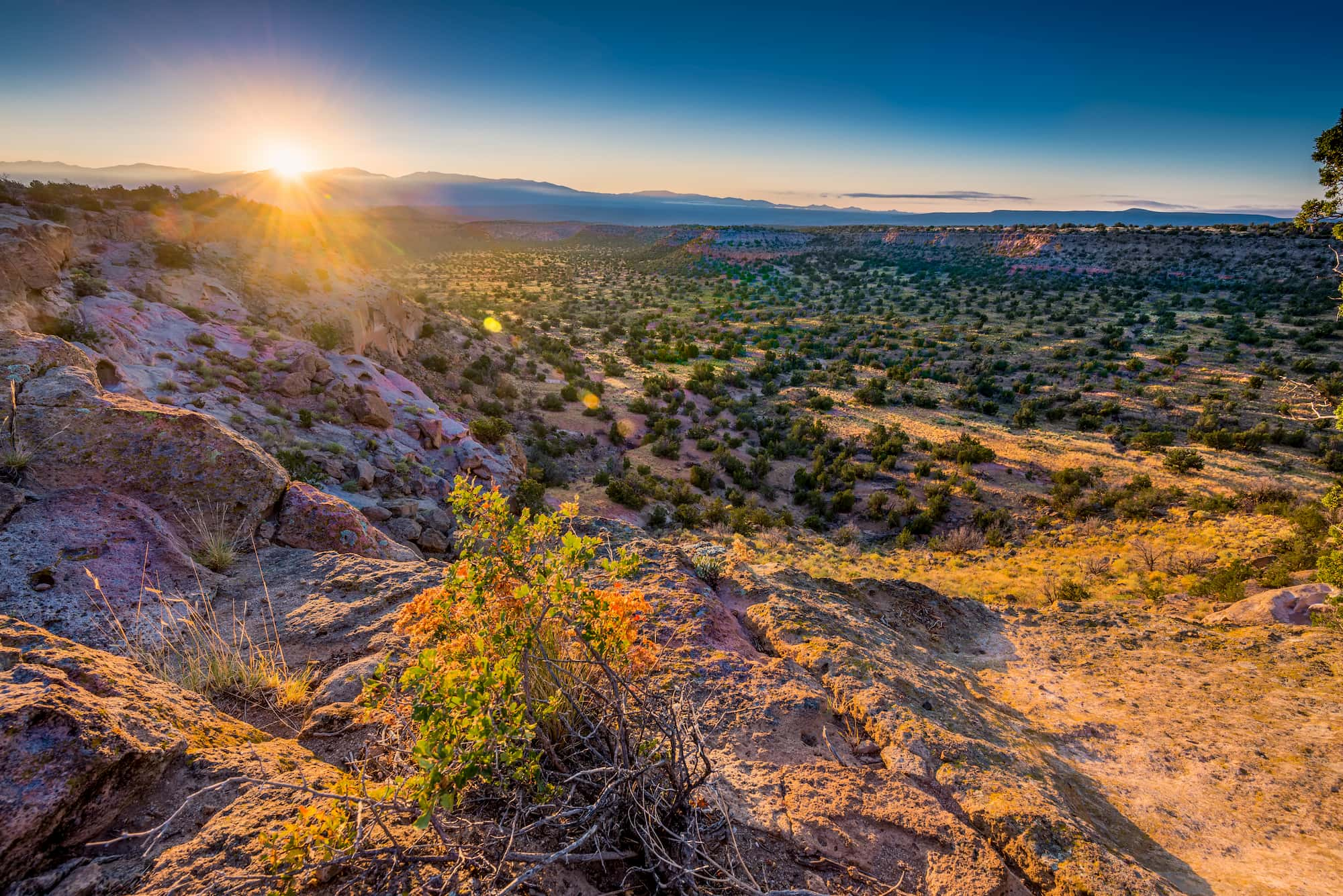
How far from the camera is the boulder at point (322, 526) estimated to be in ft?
20.0

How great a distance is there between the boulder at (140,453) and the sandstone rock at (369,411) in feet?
17.3

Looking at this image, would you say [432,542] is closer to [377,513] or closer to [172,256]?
[377,513]

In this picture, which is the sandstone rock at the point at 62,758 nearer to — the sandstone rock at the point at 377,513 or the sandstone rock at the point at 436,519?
the sandstone rock at the point at 377,513

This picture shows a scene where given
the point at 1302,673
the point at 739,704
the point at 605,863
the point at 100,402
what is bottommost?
the point at 1302,673

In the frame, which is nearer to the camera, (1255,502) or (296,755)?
(296,755)

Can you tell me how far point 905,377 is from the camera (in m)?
25.6

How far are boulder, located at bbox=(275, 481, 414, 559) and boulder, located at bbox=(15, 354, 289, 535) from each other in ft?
Answer: 0.73

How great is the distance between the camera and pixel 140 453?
5547 mm

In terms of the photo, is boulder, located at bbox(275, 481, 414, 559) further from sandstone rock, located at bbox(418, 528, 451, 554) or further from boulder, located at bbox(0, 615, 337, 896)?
boulder, located at bbox(0, 615, 337, 896)

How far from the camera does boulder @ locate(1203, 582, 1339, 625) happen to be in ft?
26.4

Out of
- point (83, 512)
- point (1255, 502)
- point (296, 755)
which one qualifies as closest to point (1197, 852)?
point (296, 755)

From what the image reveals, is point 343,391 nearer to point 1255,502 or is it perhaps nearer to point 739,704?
point 739,704

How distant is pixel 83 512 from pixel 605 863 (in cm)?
549

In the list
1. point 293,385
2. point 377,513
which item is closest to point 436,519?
point 377,513
